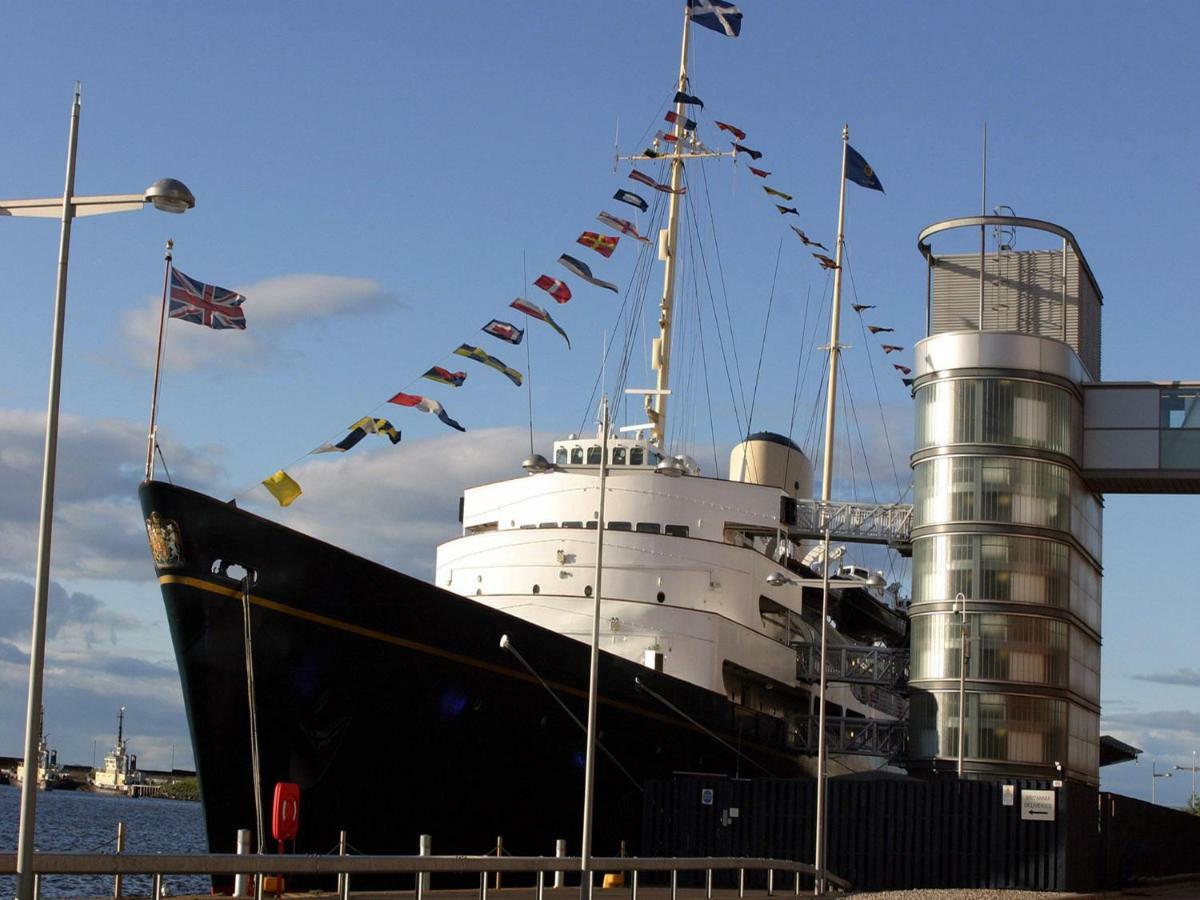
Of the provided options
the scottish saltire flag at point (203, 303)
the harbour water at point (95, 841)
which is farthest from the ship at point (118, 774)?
the scottish saltire flag at point (203, 303)

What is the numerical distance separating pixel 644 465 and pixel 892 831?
10.7 metres

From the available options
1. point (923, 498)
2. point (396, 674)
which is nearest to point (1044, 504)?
point (923, 498)

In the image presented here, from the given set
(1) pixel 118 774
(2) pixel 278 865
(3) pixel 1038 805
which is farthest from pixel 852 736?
(1) pixel 118 774

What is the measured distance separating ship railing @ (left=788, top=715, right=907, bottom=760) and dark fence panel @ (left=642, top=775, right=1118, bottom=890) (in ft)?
26.3

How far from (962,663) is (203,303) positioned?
19.2 m

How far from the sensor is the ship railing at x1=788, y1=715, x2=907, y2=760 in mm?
39438

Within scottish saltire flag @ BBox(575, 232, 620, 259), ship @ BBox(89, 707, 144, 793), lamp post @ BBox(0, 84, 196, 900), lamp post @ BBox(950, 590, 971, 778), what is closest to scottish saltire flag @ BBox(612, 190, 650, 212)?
scottish saltire flag @ BBox(575, 232, 620, 259)

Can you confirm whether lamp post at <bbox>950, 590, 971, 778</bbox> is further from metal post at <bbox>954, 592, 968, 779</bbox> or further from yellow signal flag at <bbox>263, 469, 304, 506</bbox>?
yellow signal flag at <bbox>263, 469, 304, 506</bbox>

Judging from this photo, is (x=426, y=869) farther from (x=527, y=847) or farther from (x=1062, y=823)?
(x=1062, y=823)

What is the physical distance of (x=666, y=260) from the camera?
138 feet

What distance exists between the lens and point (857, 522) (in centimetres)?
4031

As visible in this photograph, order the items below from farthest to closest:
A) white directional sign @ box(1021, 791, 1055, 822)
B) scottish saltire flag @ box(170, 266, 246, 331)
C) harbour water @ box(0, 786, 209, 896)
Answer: harbour water @ box(0, 786, 209, 896)
white directional sign @ box(1021, 791, 1055, 822)
scottish saltire flag @ box(170, 266, 246, 331)

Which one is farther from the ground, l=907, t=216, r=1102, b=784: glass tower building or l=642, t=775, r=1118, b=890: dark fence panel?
l=907, t=216, r=1102, b=784: glass tower building

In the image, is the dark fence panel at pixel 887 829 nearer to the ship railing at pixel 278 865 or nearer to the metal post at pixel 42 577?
the ship railing at pixel 278 865
